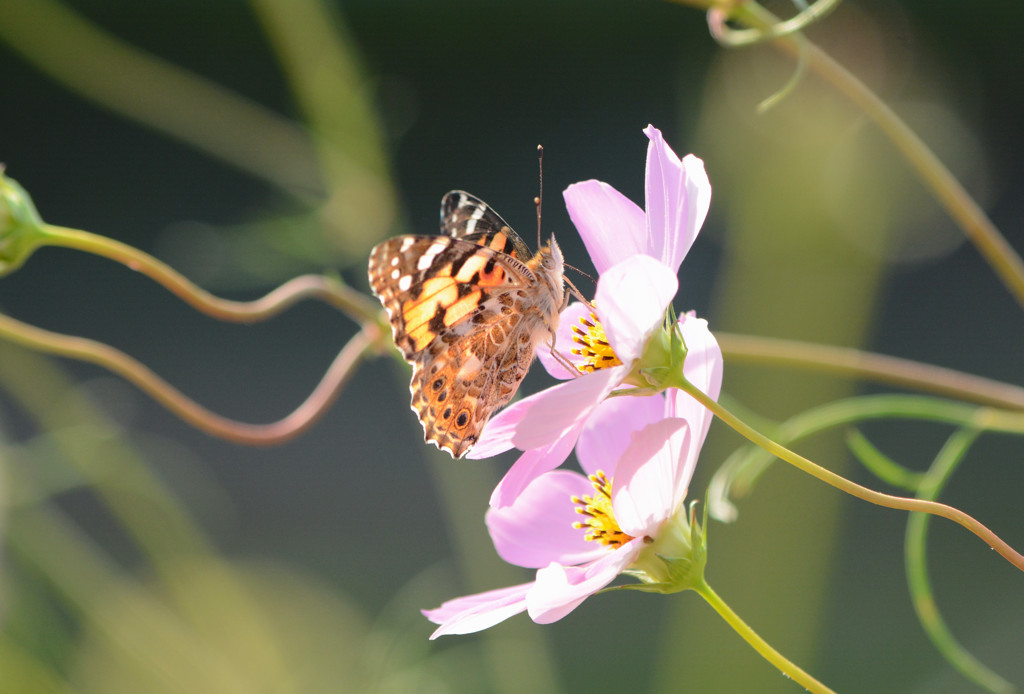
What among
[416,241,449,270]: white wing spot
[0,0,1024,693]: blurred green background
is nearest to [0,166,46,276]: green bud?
[416,241,449,270]: white wing spot

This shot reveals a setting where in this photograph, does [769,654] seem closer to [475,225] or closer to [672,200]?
[672,200]

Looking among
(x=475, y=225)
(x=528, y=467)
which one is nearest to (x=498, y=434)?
(x=528, y=467)

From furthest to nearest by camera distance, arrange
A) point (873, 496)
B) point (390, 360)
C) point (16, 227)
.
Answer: point (390, 360)
point (16, 227)
point (873, 496)

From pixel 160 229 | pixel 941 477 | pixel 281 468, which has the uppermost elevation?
pixel 160 229

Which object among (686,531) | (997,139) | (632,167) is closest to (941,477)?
(686,531)

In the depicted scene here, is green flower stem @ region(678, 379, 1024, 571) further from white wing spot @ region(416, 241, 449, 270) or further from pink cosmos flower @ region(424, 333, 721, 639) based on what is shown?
white wing spot @ region(416, 241, 449, 270)

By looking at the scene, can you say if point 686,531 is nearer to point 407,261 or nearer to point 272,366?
point 407,261
